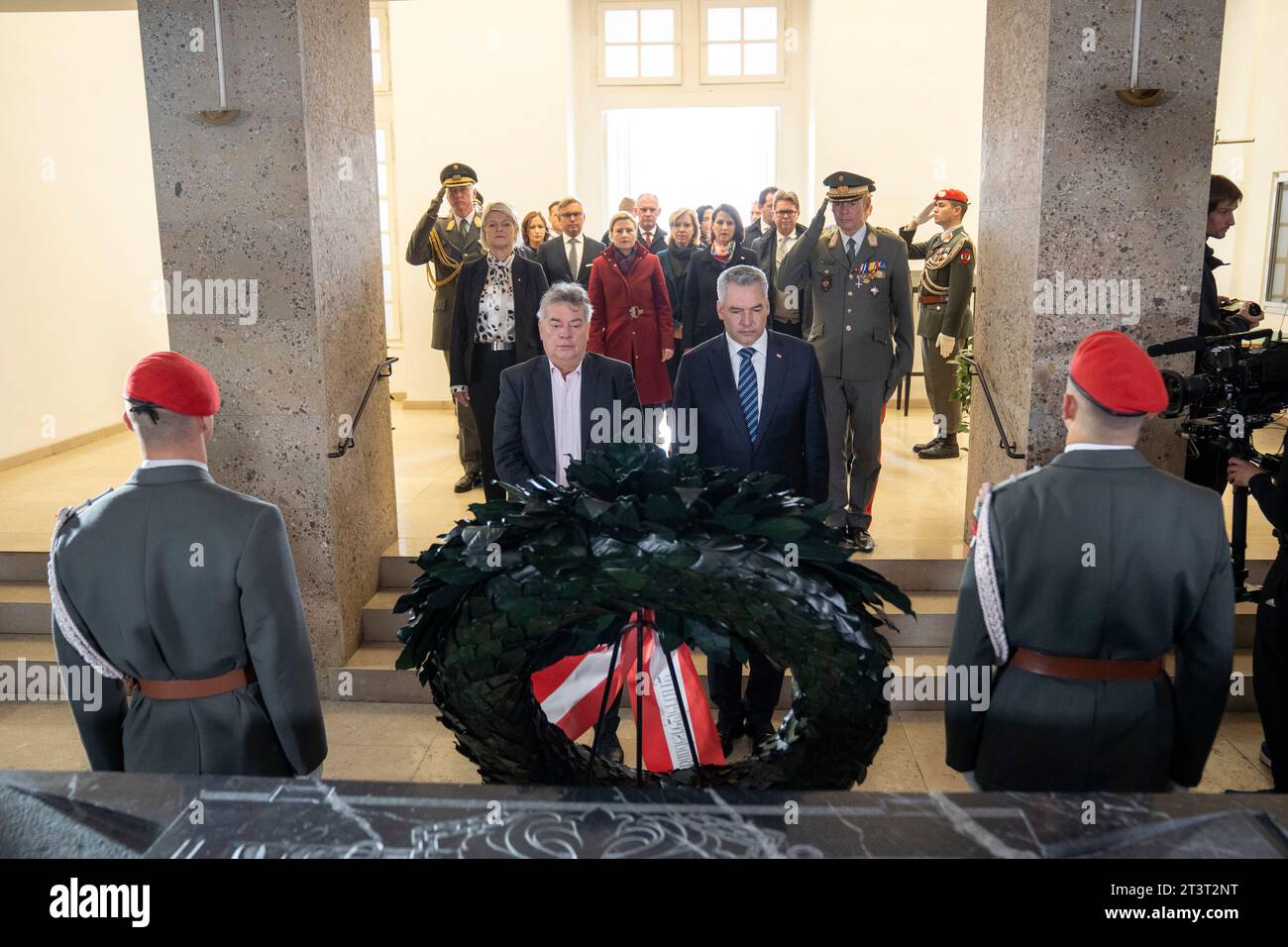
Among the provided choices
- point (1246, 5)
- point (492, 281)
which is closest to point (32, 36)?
point (492, 281)

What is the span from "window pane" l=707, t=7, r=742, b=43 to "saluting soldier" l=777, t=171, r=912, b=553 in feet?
17.2

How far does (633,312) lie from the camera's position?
6.33 m

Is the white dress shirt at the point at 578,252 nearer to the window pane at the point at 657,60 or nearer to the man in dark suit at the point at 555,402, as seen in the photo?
the window pane at the point at 657,60

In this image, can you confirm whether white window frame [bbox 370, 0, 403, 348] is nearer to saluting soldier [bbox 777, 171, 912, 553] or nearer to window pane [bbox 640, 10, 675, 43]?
window pane [bbox 640, 10, 675, 43]

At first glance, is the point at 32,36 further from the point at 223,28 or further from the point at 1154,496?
the point at 1154,496

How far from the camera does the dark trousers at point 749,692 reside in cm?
388

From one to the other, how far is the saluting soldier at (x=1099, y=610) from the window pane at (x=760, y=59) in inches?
338

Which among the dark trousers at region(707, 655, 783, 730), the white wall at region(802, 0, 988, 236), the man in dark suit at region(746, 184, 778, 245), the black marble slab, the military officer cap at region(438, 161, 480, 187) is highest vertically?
the white wall at region(802, 0, 988, 236)

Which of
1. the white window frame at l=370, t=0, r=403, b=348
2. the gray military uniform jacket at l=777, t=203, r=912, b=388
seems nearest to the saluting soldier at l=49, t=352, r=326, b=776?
the gray military uniform jacket at l=777, t=203, r=912, b=388

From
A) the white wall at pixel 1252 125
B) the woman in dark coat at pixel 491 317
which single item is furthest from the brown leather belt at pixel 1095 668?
the white wall at pixel 1252 125

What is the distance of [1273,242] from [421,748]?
8.91 metres

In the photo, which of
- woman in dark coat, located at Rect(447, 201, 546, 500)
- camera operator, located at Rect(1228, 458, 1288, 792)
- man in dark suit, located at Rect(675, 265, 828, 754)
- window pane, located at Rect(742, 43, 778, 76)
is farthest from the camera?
window pane, located at Rect(742, 43, 778, 76)

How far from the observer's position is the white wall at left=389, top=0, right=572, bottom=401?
9.55m
